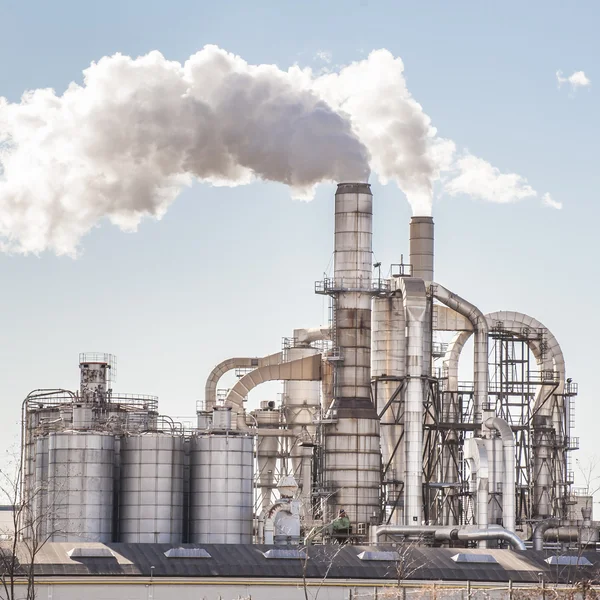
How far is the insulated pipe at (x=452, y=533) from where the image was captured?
78250 mm

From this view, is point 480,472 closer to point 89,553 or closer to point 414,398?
point 414,398

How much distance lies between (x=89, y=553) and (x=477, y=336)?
30.5 meters

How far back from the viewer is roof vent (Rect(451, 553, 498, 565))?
6912cm

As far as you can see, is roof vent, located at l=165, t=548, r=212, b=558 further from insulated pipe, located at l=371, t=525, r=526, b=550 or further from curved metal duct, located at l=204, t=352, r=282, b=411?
curved metal duct, located at l=204, t=352, r=282, b=411

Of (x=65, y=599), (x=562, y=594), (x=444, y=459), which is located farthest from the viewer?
(x=444, y=459)

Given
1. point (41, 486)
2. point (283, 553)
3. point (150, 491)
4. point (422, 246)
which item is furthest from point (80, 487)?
point (422, 246)

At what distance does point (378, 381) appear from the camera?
87750 mm

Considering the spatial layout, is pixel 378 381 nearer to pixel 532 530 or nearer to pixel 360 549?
pixel 532 530

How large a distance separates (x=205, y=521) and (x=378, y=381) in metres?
16.1

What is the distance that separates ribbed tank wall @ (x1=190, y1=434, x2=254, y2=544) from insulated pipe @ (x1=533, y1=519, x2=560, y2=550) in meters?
17.4

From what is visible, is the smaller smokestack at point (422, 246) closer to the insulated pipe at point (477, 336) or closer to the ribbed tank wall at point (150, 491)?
the insulated pipe at point (477, 336)

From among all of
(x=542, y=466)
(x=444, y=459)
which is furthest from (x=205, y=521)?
(x=542, y=466)

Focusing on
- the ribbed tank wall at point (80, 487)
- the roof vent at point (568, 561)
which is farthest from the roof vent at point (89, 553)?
the roof vent at point (568, 561)

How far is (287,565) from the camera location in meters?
67.4
